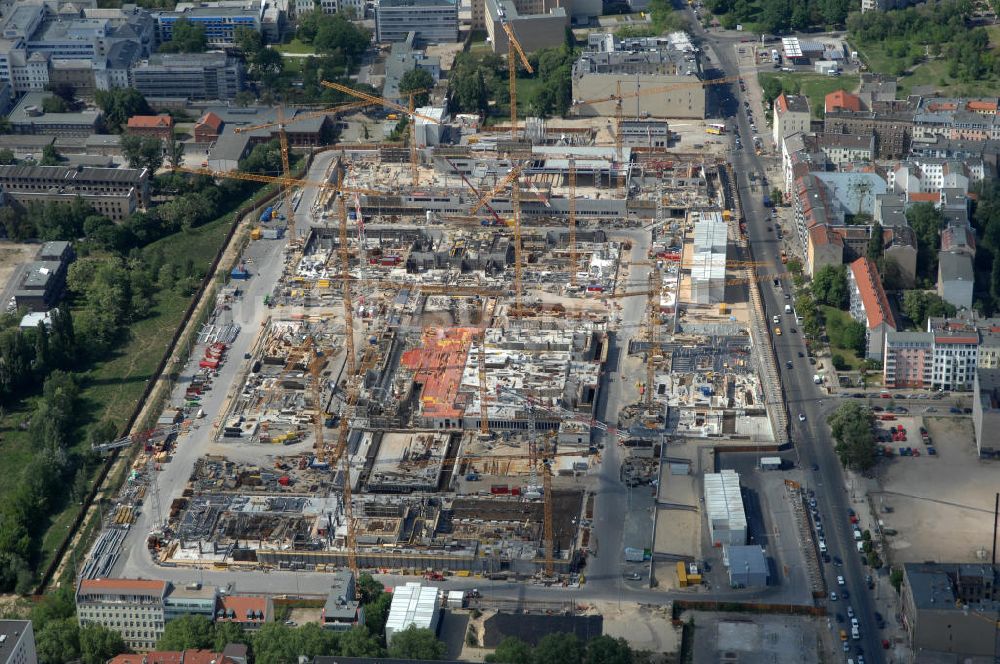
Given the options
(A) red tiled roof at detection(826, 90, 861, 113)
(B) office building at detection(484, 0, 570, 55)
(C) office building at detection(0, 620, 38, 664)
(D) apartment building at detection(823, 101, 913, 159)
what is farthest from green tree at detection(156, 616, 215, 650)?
(B) office building at detection(484, 0, 570, 55)

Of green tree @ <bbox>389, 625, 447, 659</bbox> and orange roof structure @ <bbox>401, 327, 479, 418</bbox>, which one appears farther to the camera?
orange roof structure @ <bbox>401, 327, 479, 418</bbox>

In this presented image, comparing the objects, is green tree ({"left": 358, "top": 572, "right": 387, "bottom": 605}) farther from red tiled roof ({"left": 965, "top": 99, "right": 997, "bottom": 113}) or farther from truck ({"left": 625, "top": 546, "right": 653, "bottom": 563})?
red tiled roof ({"left": 965, "top": 99, "right": 997, "bottom": 113})

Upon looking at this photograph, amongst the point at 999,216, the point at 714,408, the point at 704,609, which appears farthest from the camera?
the point at 999,216

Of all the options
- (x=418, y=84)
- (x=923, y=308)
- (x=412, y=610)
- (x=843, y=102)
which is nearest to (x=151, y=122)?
(x=418, y=84)

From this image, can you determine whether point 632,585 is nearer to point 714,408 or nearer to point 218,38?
point 714,408

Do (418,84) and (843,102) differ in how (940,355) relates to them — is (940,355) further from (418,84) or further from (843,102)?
(418,84)

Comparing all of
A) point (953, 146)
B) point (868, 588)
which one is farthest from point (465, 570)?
point (953, 146)
